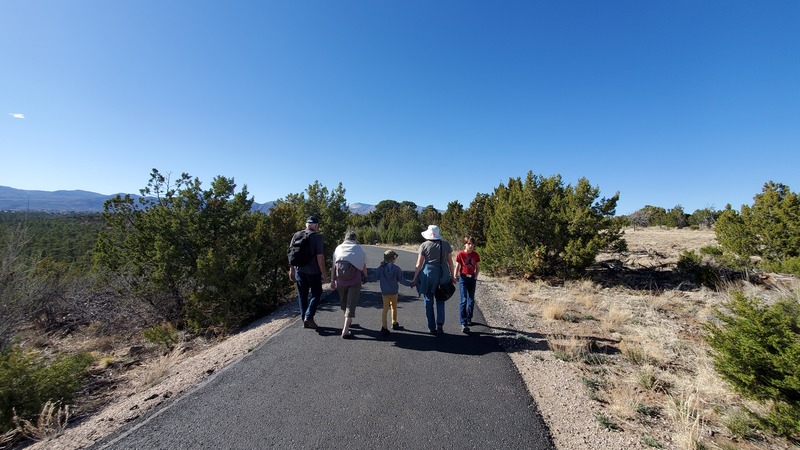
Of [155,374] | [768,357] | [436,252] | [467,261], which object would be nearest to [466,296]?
[467,261]

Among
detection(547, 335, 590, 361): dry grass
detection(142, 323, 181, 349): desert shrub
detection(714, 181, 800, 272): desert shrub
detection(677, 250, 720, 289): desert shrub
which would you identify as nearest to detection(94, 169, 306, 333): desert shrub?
detection(142, 323, 181, 349): desert shrub

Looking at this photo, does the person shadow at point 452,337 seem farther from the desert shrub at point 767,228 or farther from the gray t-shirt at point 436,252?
the desert shrub at point 767,228

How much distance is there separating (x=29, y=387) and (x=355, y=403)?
4769 mm

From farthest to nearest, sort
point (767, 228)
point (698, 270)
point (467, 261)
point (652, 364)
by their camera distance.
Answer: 1. point (767, 228)
2. point (698, 270)
3. point (467, 261)
4. point (652, 364)

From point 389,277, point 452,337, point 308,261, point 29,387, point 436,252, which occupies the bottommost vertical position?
point 29,387

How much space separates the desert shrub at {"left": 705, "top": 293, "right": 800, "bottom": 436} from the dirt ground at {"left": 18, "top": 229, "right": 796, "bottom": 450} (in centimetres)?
36

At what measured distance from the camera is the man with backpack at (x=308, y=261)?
5.53 m

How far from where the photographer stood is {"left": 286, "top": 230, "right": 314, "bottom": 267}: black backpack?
5.51m

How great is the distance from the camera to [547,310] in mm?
7297

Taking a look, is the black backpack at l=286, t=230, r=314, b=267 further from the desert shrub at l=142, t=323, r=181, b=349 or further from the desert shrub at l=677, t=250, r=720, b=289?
the desert shrub at l=677, t=250, r=720, b=289

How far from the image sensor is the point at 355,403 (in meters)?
3.40

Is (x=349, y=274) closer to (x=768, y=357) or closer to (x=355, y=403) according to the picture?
(x=355, y=403)

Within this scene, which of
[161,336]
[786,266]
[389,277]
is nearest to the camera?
[389,277]

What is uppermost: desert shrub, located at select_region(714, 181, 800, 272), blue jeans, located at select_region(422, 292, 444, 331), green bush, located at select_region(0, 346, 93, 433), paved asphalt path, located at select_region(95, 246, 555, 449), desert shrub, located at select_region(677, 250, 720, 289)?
desert shrub, located at select_region(714, 181, 800, 272)
